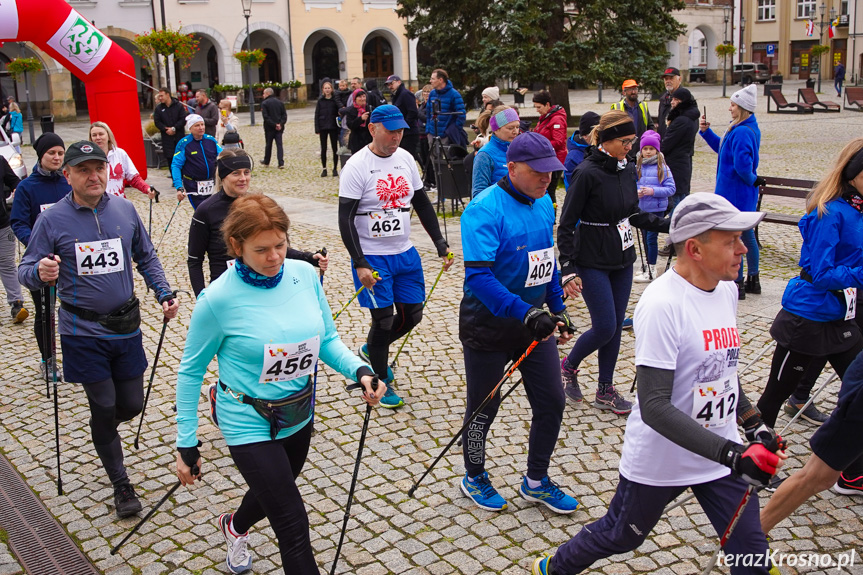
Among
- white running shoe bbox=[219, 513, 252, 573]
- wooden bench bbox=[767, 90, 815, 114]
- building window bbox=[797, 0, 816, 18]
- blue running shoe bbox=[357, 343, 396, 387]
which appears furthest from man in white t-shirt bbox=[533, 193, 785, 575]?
building window bbox=[797, 0, 816, 18]

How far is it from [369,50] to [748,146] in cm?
4629

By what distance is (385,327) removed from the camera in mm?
6223

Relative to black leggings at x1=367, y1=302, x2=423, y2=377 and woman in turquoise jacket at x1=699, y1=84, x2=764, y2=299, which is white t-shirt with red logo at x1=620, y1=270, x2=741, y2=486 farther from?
woman in turquoise jacket at x1=699, y1=84, x2=764, y2=299

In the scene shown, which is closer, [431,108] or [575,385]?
[575,385]

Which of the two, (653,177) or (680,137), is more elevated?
(680,137)

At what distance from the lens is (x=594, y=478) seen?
5.13m

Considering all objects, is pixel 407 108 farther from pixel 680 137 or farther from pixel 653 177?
pixel 653 177

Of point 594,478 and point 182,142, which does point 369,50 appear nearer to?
point 182,142

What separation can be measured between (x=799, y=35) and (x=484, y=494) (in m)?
66.9

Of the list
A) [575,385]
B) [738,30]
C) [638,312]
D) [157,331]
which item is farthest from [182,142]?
[738,30]

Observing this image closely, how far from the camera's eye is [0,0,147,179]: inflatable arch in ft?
55.5

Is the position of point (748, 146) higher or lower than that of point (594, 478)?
higher

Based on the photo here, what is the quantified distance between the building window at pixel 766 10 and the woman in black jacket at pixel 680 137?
2407 inches

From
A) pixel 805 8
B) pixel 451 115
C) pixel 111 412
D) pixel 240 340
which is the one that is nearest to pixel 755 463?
pixel 240 340
